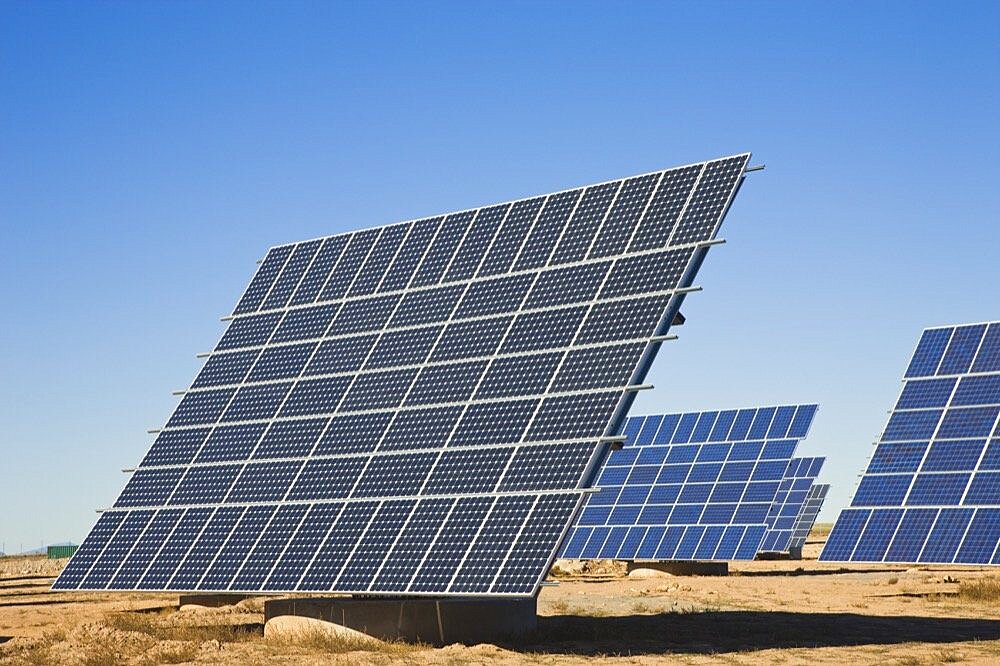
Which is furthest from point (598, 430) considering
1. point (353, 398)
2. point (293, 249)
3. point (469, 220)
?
point (293, 249)

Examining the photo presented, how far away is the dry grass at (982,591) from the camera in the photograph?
34.5 metres

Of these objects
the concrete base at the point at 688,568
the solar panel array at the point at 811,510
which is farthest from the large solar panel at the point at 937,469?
the solar panel array at the point at 811,510

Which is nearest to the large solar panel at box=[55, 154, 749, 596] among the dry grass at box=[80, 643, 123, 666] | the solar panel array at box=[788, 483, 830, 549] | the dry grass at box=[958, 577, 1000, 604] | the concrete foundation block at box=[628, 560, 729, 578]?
the dry grass at box=[80, 643, 123, 666]

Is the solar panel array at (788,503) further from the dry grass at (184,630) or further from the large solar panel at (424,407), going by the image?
the dry grass at (184,630)

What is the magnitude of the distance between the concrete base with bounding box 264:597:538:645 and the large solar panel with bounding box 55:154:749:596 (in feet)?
4.10

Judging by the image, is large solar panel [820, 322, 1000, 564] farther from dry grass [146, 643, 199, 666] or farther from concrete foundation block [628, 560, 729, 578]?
dry grass [146, 643, 199, 666]

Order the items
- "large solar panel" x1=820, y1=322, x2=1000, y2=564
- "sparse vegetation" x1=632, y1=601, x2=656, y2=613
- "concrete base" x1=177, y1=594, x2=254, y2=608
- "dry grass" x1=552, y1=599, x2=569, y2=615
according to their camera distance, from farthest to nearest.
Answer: "concrete base" x1=177, y1=594, x2=254, y2=608, "large solar panel" x1=820, y1=322, x2=1000, y2=564, "dry grass" x1=552, y1=599, x2=569, y2=615, "sparse vegetation" x1=632, y1=601, x2=656, y2=613

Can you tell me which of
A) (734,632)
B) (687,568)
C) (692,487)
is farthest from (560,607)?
(692,487)

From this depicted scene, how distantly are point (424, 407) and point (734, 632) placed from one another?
8060 mm

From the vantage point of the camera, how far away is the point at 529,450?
23.2 m

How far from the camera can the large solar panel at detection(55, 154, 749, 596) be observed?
22.9 m

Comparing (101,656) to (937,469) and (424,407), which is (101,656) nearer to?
(424,407)

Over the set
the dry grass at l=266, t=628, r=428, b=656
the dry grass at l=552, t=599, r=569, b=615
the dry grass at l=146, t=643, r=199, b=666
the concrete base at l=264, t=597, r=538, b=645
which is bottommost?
the dry grass at l=146, t=643, r=199, b=666

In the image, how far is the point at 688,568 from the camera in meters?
51.5
